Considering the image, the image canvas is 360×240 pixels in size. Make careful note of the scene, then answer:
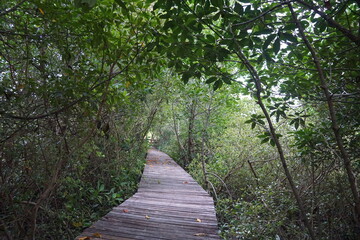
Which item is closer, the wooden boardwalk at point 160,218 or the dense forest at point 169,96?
the dense forest at point 169,96

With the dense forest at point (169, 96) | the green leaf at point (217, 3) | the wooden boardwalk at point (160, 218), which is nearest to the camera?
the green leaf at point (217, 3)

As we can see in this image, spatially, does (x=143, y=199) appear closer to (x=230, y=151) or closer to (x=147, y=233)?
(x=147, y=233)

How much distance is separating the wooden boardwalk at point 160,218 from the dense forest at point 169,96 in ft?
2.12

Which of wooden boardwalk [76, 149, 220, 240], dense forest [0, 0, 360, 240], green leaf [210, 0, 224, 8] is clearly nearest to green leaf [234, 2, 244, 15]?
dense forest [0, 0, 360, 240]

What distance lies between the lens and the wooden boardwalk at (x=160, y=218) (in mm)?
2377

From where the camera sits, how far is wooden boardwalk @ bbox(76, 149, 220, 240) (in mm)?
2377

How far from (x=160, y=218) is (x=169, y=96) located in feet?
12.6

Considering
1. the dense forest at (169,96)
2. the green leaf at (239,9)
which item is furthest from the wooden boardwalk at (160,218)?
the green leaf at (239,9)

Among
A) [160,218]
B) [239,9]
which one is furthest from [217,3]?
[160,218]

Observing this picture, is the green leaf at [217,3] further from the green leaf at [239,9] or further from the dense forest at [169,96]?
the green leaf at [239,9]

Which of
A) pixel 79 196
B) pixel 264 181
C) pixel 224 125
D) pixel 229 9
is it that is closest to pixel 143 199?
pixel 79 196

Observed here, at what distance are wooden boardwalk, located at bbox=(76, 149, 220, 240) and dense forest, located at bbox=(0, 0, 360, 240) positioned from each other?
0.65m

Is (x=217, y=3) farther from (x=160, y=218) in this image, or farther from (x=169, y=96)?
(x=169, y=96)

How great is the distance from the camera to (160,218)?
2.89m
